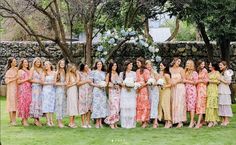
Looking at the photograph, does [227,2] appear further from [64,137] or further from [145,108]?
[64,137]

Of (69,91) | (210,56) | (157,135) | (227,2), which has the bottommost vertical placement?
(157,135)

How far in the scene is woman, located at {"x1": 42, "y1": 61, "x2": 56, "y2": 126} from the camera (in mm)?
11094

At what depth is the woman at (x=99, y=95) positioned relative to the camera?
36.5 ft

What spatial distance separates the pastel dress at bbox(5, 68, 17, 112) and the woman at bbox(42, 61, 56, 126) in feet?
2.39

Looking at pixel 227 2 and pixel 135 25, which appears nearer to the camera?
pixel 227 2

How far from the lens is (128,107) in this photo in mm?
11164

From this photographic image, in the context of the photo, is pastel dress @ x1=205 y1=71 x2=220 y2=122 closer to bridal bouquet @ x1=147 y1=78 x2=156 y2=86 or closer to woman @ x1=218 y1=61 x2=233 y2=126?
woman @ x1=218 y1=61 x2=233 y2=126

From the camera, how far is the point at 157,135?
10.0m

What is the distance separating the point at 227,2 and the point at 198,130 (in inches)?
145

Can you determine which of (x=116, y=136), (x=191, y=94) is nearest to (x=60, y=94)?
→ (x=116, y=136)

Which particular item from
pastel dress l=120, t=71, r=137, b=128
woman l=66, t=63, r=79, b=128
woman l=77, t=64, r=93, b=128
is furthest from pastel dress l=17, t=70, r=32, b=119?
pastel dress l=120, t=71, r=137, b=128

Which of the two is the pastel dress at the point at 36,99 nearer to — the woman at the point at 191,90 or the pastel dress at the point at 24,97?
the pastel dress at the point at 24,97

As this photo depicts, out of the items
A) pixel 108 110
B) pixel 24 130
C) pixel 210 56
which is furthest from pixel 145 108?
pixel 210 56

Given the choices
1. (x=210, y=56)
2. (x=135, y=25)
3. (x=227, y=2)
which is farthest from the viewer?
(x=210, y=56)
